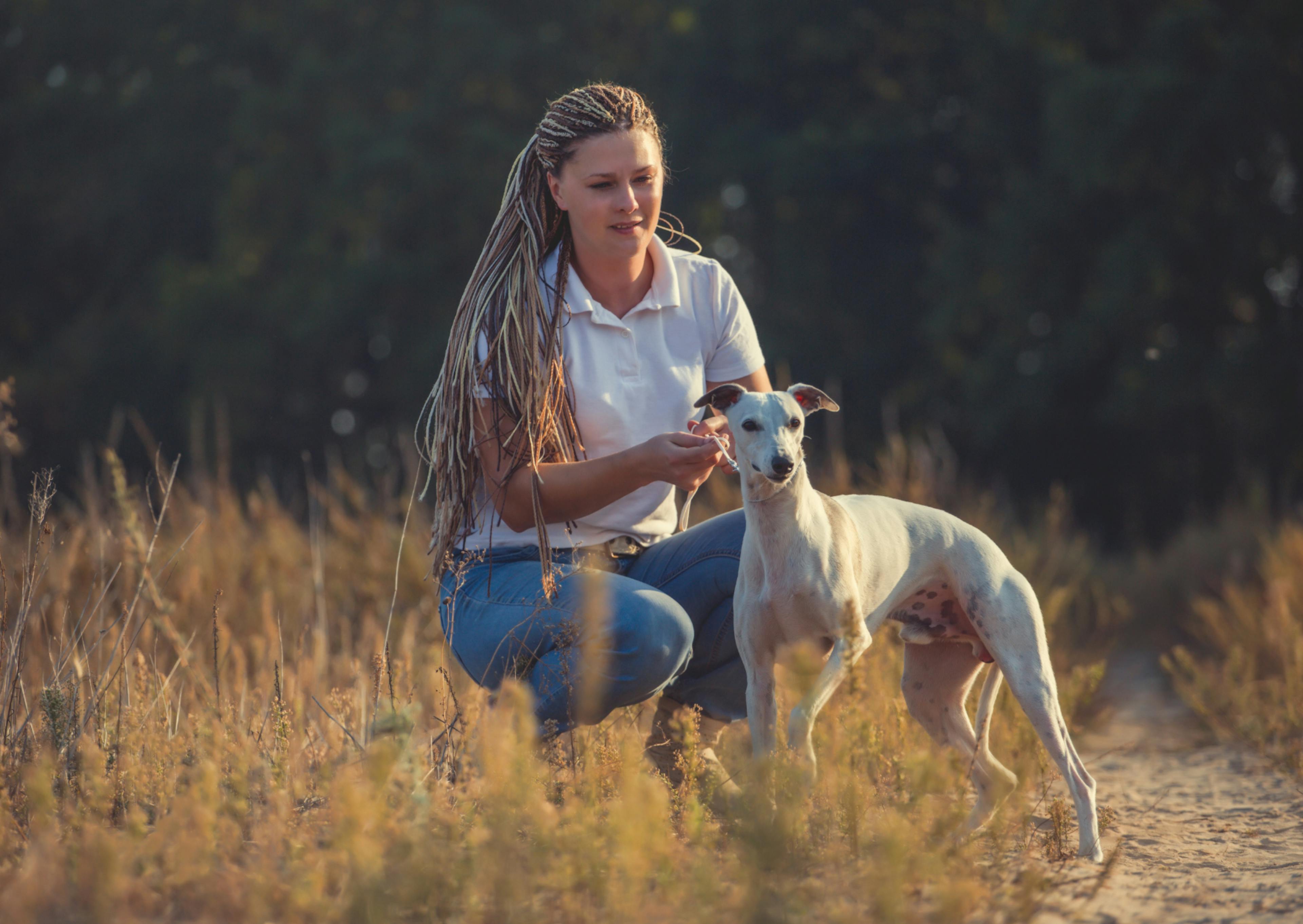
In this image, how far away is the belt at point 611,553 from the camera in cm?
362

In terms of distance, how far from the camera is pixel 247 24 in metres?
22.1

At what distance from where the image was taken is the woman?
11.0ft

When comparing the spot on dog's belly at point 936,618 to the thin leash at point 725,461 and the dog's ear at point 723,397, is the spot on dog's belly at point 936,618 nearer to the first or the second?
the thin leash at point 725,461

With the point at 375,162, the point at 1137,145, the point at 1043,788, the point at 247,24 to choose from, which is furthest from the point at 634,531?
the point at 247,24

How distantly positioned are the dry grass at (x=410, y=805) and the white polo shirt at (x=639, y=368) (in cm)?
57

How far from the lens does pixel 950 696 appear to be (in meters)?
3.46

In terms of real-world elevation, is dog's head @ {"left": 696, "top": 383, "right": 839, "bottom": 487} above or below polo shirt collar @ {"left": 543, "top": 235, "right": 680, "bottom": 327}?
below

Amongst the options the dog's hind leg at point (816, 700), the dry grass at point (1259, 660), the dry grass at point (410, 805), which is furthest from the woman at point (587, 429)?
the dry grass at point (1259, 660)

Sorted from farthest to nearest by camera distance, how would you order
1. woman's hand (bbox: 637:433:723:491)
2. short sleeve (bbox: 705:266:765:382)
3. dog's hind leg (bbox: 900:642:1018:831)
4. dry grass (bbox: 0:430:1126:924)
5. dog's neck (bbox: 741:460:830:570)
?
short sleeve (bbox: 705:266:765:382)
dog's hind leg (bbox: 900:642:1018:831)
woman's hand (bbox: 637:433:723:491)
dog's neck (bbox: 741:460:830:570)
dry grass (bbox: 0:430:1126:924)

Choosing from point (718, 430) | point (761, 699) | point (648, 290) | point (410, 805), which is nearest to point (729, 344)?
point (648, 290)

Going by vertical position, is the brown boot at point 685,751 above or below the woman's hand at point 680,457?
below

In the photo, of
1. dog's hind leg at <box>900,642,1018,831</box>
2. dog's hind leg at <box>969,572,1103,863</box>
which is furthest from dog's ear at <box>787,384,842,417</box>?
dog's hind leg at <box>900,642,1018,831</box>

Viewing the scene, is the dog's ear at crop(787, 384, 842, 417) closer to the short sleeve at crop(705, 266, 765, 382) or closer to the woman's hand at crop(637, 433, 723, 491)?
the woman's hand at crop(637, 433, 723, 491)

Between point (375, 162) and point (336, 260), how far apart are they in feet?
6.21
